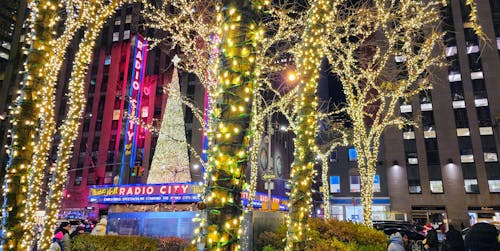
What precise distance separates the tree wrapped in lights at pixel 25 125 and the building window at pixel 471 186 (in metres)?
46.2

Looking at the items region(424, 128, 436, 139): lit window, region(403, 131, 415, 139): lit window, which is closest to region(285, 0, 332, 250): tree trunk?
region(403, 131, 415, 139): lit window

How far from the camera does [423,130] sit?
4316 centimetres

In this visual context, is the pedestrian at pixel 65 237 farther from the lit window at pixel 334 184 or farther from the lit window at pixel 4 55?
the lit window at pixel 4 55

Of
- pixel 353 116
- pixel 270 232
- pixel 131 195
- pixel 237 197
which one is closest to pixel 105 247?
pixel 270 232

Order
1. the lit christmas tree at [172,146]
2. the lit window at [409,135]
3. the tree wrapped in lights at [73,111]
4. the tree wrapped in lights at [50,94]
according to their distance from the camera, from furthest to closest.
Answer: the lit window at [409,135], the lit christmas tree at [172,146], the tree wrapped in lights at [73,111], the tree wrapped in lights at [50,94]

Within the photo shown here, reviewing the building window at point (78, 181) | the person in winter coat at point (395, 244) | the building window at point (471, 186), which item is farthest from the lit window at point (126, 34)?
the person in winter coat at point (395, 244)

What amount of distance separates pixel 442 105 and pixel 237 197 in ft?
155

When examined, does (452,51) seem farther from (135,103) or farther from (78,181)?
(78,181)

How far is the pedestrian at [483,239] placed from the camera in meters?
3.43

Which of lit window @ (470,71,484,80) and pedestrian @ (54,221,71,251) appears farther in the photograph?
lit window @ (470,71,484,80)

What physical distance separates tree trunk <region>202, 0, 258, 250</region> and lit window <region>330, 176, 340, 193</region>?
144ft

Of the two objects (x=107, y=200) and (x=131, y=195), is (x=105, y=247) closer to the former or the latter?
(x=131, y=195)

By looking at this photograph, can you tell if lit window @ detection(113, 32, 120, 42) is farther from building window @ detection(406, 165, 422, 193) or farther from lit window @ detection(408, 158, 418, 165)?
building window @ detection(406, 165, 422, 193)

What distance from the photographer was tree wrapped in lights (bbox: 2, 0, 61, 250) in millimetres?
5016
